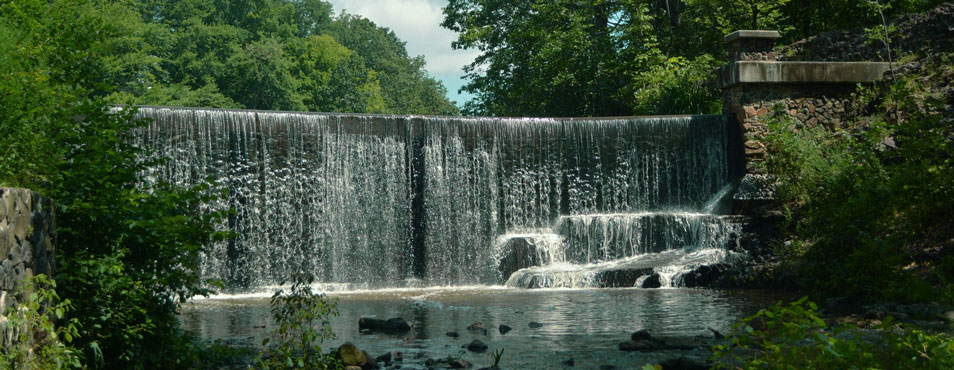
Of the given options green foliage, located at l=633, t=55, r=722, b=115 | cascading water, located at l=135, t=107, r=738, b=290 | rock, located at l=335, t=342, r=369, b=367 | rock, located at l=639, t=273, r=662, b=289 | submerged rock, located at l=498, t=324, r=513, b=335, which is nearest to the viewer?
rock, located at l=335, t=342, r=369, b=367

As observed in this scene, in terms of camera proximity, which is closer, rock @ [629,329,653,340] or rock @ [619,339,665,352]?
rock @ [619,339,665,352]

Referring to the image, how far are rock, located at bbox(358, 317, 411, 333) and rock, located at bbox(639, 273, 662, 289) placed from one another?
5304mm

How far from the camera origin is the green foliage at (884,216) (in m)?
8.83

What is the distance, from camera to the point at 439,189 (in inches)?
615

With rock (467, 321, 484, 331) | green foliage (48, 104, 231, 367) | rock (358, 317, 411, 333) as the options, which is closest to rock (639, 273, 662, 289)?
rock (467, 321, 484, 331)

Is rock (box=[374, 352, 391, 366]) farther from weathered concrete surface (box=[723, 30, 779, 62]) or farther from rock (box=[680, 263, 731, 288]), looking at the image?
weathered concrete surface (box=[723, 30, 779, 62])

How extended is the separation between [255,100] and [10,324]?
36.8 m

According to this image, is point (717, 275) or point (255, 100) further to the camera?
point (255, 100)

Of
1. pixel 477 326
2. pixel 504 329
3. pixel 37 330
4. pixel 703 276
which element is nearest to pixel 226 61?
pixel 703 276

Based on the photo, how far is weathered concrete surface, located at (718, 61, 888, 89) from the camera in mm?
15242

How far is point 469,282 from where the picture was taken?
15.2 meters

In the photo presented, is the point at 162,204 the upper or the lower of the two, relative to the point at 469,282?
upper

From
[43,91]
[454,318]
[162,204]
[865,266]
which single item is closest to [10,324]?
[162,204]

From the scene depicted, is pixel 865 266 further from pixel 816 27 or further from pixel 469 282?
pixel 816 27
